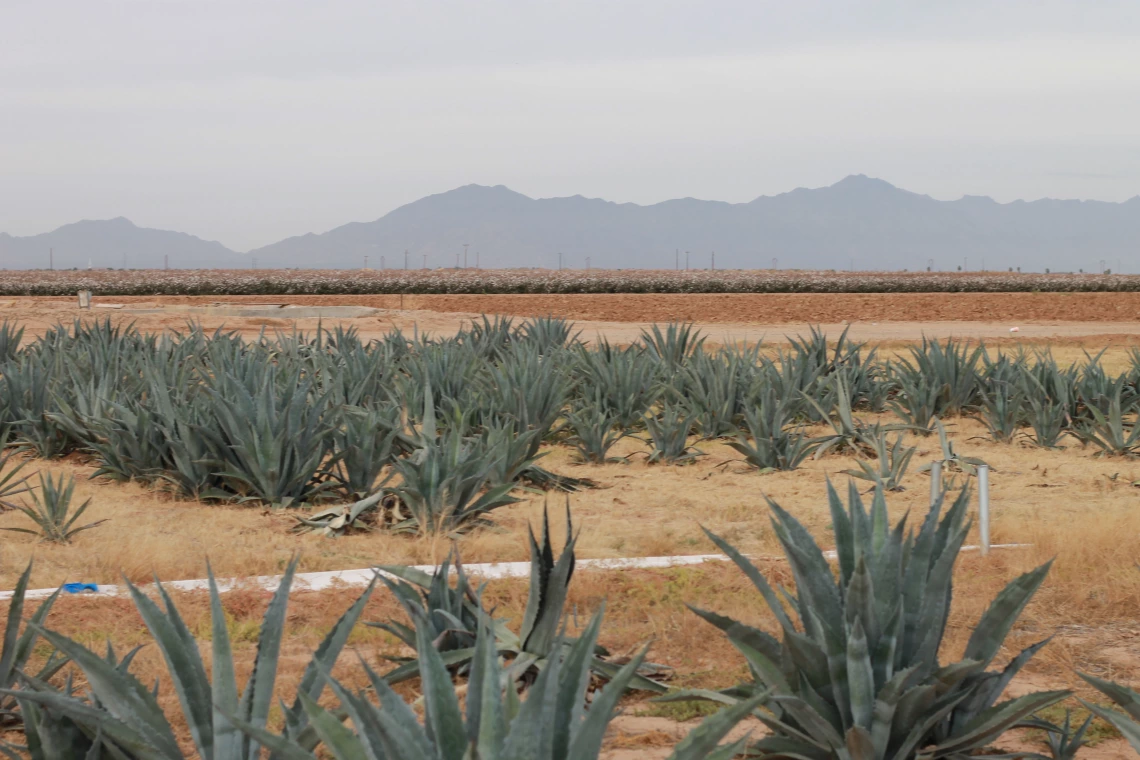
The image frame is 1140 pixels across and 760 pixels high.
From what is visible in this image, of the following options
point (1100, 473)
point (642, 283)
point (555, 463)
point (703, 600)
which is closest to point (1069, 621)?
point (703, 600)

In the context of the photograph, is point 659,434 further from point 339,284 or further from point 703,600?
point 339,284

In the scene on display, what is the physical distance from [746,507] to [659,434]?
1.78m

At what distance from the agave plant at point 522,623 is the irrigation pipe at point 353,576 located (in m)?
0.78

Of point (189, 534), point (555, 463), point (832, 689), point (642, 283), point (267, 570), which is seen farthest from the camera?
point (642, 283)

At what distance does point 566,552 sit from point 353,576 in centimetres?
217

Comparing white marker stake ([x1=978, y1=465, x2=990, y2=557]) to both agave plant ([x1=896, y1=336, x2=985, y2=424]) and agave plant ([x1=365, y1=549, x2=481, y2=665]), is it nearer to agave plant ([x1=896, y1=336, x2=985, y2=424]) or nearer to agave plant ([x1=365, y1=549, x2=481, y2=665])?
agave plant ([x1=365, y1=549, x2=481, y2=665])

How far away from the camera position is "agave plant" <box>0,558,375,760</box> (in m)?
2.32

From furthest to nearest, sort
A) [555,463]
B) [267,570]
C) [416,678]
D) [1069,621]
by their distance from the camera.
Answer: [555,463]
[267,570]
[1069,621]
[416,678]

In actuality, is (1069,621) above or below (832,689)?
below

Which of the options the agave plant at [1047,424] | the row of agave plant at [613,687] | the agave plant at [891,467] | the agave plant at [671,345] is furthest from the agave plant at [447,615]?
the agave plant at [671,345]

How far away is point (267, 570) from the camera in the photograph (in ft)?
17.0

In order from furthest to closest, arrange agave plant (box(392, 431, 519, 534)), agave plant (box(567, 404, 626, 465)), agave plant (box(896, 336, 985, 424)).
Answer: agave plant (box(896, 336, 985, 424)) < agave plant (box(567, 404, 626, 465)) < agave plant (box(392, 431, 519, 534))

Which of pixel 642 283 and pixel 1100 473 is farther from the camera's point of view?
pixel 642 283

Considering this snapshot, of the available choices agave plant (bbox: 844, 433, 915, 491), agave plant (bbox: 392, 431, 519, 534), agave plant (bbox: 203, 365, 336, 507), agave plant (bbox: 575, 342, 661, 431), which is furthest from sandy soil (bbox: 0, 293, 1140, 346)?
agave plant (bbox: 392, 431, 519, 534)
